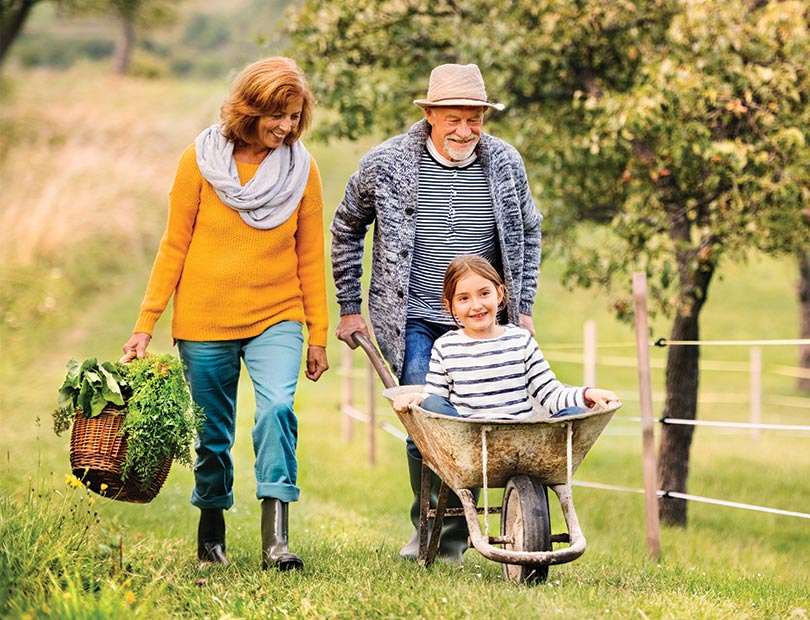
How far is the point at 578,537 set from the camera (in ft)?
11.8

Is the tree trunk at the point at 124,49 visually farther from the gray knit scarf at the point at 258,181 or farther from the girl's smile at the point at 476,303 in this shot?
the girl's smile at the point at 476,303

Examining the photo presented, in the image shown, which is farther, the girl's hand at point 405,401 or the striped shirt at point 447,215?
the striped shirt at point 447,215

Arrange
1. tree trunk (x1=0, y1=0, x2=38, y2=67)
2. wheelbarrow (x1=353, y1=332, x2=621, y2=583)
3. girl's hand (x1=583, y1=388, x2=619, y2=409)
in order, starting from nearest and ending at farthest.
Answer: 1. wheelbarrow (x1=353, y1=332, x2=621, y2=583)
2. girl's hand (x1=583, y1=388, x2=619, y2=409)
3. tree trunk (x1=0, y1=0, x2=38, y2=67)

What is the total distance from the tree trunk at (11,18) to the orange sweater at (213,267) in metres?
20.4

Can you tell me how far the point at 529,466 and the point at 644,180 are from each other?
3.95 meters

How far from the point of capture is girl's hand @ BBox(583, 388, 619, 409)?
3.67 m

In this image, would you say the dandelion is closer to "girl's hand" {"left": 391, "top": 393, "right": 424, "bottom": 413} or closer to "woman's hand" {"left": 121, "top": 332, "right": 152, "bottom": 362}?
"woman's hand" {"left": 121, "top": 332, "right": 152, "bottom": 362}

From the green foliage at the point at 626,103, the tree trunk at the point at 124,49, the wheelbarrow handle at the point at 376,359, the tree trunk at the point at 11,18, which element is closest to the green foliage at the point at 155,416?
the wheelbarrow handle at the point at 376,359

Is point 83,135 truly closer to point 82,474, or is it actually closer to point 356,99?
point 356,99

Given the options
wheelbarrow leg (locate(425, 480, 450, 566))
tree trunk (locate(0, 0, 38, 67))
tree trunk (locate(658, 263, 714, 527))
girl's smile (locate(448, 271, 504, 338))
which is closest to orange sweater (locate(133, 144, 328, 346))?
girl's smile (locate(448, 271, 504, 338))

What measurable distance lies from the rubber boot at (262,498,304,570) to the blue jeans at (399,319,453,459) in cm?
65

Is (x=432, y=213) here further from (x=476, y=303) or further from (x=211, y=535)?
(x=211, y=535)

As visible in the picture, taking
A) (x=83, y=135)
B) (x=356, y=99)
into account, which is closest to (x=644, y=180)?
(x=356, y=99)

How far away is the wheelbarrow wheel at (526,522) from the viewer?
361 centimetres
